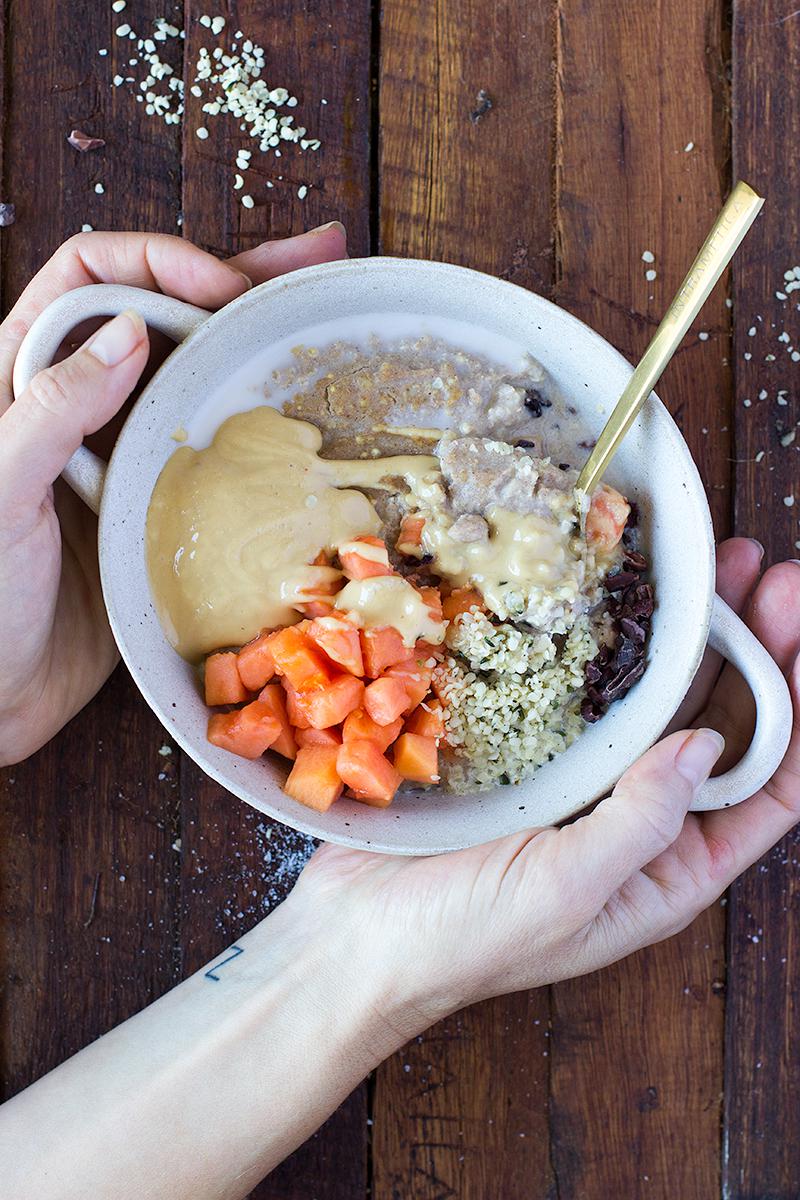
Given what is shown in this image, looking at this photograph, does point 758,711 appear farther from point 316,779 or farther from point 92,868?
point 92,868

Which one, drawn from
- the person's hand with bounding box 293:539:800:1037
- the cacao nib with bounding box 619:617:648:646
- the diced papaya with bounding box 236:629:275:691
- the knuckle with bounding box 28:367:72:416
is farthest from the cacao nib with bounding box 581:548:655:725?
the knuckle with bounding box 28:367:72:416

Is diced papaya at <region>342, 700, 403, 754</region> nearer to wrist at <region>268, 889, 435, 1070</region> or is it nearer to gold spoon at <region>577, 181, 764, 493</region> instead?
wrist at <region>268, 889, 435, 1070</region>

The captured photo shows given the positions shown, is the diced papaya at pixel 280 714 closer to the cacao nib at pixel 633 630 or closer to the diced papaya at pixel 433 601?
the diced papaya at pixel 433 601

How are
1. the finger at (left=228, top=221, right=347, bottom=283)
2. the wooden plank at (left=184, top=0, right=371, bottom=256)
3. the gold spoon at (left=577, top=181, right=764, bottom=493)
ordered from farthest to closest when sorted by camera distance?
1. the wooden plank at (left=184, top=0, right=371, bottom=256)
2. the finger at (left=228, top=221, right=347, bottom=283)
3. the gold spoon at (left=577, top=181, right=764, bottom=493)

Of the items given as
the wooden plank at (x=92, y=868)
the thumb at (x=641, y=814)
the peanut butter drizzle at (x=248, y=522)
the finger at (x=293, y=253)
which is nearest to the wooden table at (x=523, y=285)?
the wooden plank at (x=92, y=868)

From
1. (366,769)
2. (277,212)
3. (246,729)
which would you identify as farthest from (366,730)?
(277,212)
